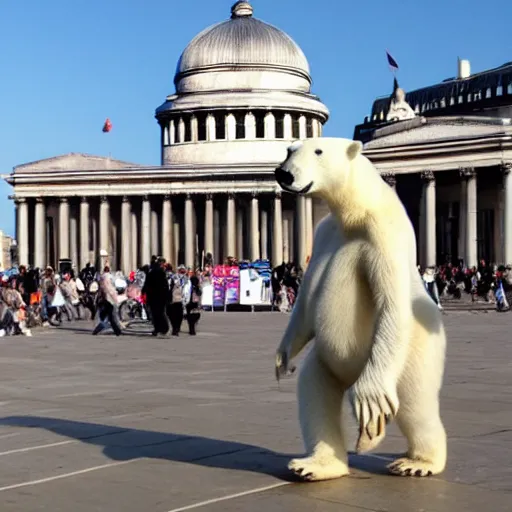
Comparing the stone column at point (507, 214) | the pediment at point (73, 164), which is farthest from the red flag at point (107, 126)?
the stone column at point (507, 214)

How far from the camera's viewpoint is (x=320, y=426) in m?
7.35

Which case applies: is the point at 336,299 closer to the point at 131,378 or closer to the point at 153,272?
the point at 131,378

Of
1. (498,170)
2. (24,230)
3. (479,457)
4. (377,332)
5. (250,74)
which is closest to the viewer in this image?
(377,332)

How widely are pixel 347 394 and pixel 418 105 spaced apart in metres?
117

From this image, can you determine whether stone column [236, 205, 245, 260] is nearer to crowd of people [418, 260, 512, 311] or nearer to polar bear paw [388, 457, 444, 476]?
crowd of people [418, 260, 512, 311]

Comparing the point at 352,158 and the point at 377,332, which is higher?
the point at 352,158

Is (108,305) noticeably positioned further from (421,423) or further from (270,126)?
(270,126)

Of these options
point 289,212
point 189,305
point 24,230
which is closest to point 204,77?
point 289,212

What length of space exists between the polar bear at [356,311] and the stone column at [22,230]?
83.2 m

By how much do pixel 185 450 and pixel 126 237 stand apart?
260ft

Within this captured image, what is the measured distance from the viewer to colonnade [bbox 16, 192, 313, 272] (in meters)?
86.1

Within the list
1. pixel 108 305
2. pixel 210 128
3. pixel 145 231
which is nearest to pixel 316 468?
pixel 108 305

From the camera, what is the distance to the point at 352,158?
7328mm

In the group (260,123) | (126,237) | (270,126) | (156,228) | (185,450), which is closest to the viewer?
(185,450)
